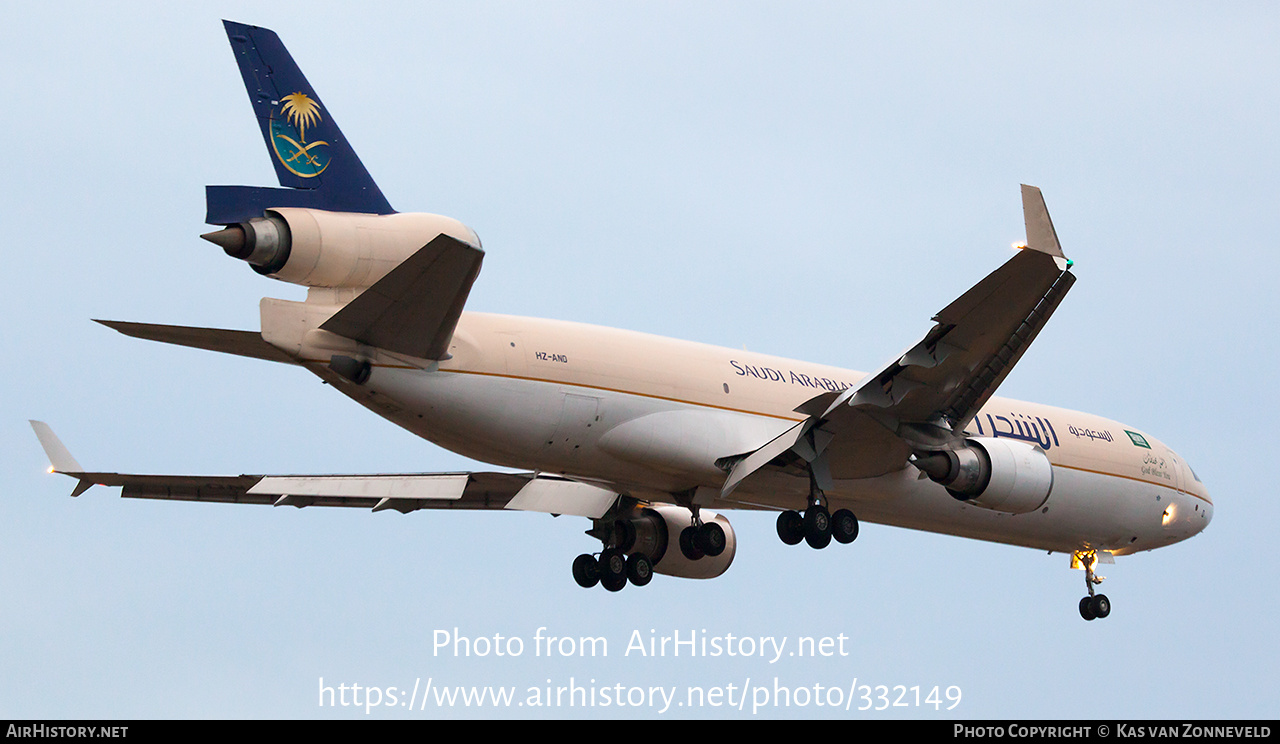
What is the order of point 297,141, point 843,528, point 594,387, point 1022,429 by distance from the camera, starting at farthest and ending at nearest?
point 1022,429
point 843,528
point 594,387
point 297,141

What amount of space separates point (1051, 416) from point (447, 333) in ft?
42.1

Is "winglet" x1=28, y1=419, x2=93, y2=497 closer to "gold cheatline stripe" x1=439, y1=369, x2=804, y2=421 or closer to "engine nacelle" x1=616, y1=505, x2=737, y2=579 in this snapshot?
"gold cheatline stripe" x1=439, y1=369, x2=804, y2=421

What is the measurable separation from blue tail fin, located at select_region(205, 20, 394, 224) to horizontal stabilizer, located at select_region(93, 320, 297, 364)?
1.81 metres

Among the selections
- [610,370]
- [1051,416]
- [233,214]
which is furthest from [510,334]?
[1051,416]

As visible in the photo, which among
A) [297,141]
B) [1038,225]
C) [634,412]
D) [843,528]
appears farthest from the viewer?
[843,528]

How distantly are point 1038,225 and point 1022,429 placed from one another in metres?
7.48

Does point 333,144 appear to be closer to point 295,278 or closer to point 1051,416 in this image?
point 295,278

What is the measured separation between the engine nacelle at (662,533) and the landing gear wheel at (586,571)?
839 millimetres

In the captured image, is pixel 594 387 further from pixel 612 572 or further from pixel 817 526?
pixel 612 572

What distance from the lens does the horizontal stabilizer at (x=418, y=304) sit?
17469 mm

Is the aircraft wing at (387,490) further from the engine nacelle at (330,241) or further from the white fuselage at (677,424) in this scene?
the engine nacelle at (330,241)

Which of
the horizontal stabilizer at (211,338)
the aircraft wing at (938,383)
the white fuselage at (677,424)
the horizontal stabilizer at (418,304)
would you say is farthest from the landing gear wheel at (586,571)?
the horizontal stabilizer at (211,338)

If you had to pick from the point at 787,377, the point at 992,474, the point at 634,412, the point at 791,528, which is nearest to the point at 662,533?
the point at 787,377

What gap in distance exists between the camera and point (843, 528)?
22.6m
